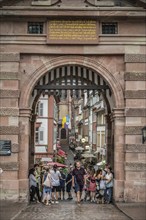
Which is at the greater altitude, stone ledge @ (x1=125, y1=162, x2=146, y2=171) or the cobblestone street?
stone ledge @ (x1=125, y1=162, x2=146, y2=171)

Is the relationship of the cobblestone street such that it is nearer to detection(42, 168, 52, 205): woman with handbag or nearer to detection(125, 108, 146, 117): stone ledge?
detection(42, 168, 52, 205): woman with handbag

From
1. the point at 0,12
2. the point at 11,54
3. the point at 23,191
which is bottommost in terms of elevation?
the point at 23,191

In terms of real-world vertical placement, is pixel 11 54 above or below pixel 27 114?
above

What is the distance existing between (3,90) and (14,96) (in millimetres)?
442

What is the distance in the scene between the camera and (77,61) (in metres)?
18.9

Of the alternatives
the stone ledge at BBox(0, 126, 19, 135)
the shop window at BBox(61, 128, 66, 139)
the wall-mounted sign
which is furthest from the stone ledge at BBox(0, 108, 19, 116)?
the shop window at BBox(61, 128, 66, 139)

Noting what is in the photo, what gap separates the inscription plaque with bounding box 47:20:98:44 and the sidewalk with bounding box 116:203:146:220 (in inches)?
230

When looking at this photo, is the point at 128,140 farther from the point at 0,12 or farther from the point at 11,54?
the point at 0,12

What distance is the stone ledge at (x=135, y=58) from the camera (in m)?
18.6

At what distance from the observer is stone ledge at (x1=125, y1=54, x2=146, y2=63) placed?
1862 centimetres

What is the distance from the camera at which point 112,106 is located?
19.5 metres

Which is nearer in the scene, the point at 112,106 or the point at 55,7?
the point at 55,7

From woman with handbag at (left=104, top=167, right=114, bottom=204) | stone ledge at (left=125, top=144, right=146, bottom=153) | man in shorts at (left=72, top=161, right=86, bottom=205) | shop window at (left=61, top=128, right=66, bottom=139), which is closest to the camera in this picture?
stone ledge at (left=125, top=144, right=146, bottom=153)

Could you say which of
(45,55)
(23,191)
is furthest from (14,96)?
(23,191)
